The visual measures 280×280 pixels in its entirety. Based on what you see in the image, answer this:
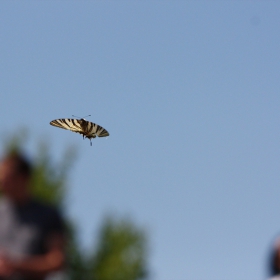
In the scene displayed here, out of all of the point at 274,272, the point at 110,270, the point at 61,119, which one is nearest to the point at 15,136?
the point at 61,119

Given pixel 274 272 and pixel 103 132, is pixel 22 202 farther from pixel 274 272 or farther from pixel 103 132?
pixel 103 132

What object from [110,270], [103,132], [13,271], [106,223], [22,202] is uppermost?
[103,132]

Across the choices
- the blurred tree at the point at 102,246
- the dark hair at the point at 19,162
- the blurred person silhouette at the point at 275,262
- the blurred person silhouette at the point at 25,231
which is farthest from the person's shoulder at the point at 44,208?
the blurred tree at the point at 102,246

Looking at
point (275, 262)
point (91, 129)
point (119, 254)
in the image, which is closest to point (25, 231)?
point (275, 262)

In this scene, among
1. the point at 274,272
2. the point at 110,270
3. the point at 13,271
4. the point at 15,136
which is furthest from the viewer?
the point at 15,136

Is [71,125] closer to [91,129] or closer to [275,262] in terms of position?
[91,129]

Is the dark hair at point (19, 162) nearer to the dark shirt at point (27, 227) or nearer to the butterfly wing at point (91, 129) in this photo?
the dark shirt at point (27, 227)
